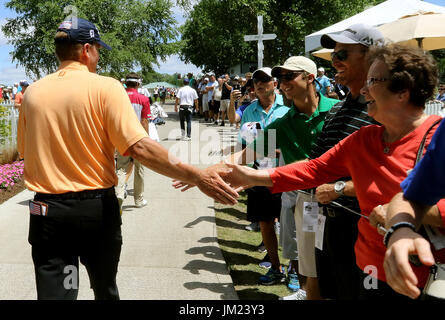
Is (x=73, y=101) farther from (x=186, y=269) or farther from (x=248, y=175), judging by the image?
(x=186, y=269)

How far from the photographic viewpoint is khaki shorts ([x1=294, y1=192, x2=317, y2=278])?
3.54 meters

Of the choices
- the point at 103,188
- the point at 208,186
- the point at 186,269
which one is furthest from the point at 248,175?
the point at 186,269

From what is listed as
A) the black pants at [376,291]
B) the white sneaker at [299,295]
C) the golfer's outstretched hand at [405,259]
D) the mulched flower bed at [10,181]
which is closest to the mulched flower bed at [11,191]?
the mulched flower bed at [10,181]

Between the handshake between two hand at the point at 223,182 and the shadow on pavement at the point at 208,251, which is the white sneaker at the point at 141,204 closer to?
the shadow on pavement at the point at 208,251

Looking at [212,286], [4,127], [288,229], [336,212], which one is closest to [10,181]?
[4,127]

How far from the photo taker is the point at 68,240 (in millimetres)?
2637

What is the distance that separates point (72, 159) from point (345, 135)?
177 centimetres

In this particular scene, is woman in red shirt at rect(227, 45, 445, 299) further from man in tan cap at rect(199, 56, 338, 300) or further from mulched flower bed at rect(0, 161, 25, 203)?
mulched flower bed at rect(0, 161, 25, 203)

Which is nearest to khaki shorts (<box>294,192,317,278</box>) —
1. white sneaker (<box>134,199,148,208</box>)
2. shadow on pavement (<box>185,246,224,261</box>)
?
shadow on pavement (<box>185,246,224,261</box>)

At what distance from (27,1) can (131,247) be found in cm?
2220

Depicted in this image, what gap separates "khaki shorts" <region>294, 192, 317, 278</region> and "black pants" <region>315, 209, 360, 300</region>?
38 centimetres

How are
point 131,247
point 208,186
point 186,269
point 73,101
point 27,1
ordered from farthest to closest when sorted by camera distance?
point 27,1 → point 131,247 → point 186,269 → point 208,186 → point 73,101

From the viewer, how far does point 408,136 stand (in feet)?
7.02
